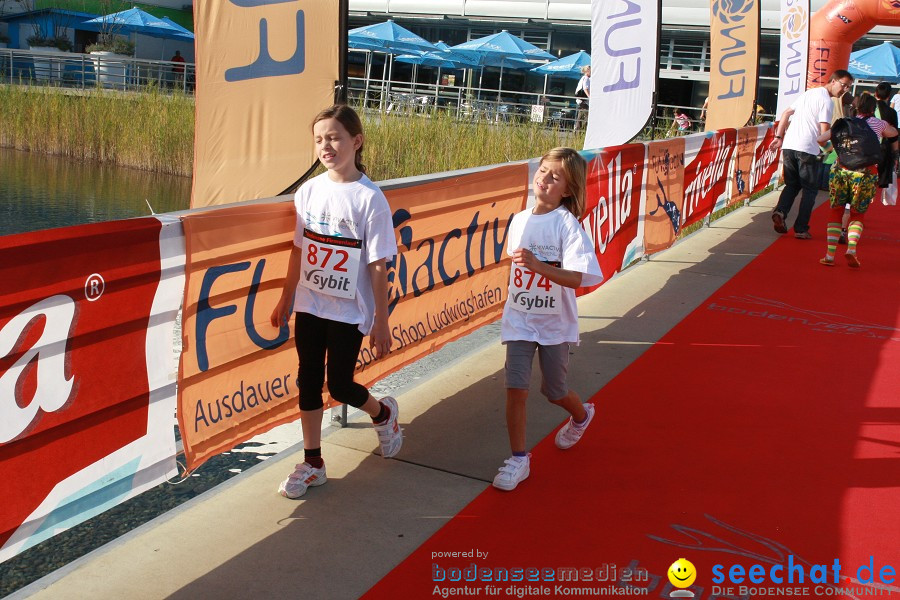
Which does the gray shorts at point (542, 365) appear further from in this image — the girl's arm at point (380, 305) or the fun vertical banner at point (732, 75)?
the fun vertical banner at point (732, 75)

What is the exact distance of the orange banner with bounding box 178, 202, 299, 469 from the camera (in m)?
3.69

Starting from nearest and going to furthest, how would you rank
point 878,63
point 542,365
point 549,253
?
point 549,253 → point 542,365 → point 878,63

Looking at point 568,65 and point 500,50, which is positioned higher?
point 500,50

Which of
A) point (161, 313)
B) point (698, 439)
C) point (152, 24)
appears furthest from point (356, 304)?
point (152, 24)

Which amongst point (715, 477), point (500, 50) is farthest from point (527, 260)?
point (500, 50)

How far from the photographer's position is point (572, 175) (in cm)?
425

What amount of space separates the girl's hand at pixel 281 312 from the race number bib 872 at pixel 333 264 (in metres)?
0.19

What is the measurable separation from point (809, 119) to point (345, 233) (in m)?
8.83

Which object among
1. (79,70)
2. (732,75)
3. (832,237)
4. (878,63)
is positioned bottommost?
(832,237)

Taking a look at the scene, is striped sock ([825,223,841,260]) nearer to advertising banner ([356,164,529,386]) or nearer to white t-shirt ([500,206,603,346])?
advertising banner ([356,164,529,386])

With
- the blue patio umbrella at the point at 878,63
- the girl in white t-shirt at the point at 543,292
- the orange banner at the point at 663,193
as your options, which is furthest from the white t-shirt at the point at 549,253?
the blue patio umbrella at the point at 878,63

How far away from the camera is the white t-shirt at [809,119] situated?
426 inches

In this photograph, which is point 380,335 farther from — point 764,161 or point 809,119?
point 764,161

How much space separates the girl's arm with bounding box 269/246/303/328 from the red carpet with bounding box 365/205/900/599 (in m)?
1.19
